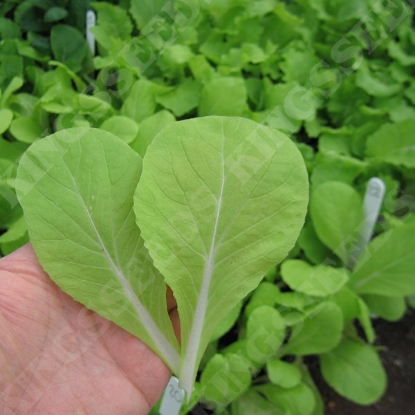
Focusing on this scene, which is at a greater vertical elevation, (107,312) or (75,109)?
(75,109)

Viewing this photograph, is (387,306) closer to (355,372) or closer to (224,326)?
(355,372)

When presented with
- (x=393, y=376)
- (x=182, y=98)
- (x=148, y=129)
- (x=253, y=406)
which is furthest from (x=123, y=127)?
(x=393, y=376)

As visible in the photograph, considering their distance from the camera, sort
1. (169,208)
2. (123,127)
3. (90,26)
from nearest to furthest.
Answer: (169,208)
(123,127)
(90,26)

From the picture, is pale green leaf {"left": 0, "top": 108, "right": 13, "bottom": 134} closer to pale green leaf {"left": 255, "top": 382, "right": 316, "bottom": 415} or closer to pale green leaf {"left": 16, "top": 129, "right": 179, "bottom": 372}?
pale green leaf {"left": 16, "top": 129, "right": 179, "bottom": 372}

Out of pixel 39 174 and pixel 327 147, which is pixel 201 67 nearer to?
pixel 327 147

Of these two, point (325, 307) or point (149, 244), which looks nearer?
point (149, 244)

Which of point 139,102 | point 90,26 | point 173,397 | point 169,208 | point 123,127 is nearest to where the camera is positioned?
point 169,208

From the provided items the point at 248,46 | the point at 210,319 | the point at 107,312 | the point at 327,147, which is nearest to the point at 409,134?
the point at 327,147

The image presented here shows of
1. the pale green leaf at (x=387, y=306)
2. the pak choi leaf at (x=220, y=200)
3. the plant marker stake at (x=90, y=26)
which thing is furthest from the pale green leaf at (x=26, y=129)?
the pale green leaf at (x=387, y=306)
